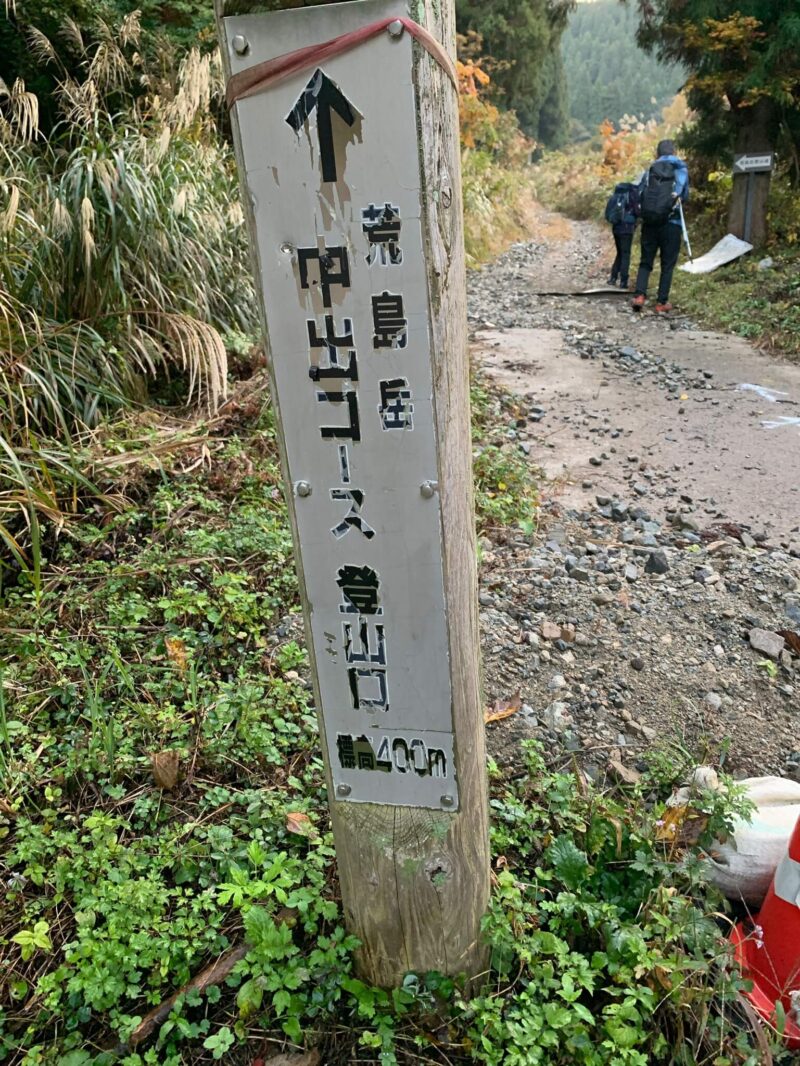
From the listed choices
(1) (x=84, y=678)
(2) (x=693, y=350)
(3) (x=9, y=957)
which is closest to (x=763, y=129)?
(2) (x=693, y=350)

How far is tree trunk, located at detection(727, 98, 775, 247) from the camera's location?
9.18 meters

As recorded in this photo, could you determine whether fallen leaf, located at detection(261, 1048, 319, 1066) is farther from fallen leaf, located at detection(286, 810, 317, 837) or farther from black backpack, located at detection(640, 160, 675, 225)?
black backpack, located at detection(640, 160, 675, 225)

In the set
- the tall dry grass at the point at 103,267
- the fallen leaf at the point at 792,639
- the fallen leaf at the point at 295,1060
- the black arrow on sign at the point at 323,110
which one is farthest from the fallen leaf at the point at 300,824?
the fallen leaf at the point at 792,639

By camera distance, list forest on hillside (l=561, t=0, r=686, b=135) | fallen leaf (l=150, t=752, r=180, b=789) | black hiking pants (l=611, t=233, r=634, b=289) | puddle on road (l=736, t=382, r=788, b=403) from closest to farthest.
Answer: fallen leaf (l=150, t=752, r=180, b=789) → puddle on road (l=736, t=382, r=788, b=403) → black hiking pants (l=611, t=233, r=634, b=289) → forest on hillside (l=561, t=0, r=686, b=135)

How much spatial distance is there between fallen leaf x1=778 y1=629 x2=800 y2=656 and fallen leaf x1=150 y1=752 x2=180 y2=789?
2.17 metres

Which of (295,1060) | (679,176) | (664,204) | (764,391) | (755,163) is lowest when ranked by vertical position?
(295,1060)

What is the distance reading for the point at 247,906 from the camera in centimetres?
160

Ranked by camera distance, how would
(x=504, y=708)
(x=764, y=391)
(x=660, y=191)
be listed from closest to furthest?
(x=504, y=708)
(x=764, y=391)
(x=660, y=191)

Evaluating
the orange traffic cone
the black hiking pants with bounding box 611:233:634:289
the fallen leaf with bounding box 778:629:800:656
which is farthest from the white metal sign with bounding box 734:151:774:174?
the orange traffic cone

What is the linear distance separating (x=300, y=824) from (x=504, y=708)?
0.81 meters

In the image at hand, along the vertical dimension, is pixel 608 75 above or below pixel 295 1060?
above

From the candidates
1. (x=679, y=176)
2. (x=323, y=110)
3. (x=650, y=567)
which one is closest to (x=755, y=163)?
(x=679, y=176)

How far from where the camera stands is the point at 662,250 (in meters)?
7.86

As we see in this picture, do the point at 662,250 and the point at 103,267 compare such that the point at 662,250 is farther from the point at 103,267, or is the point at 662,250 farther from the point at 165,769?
the point at 165,769
